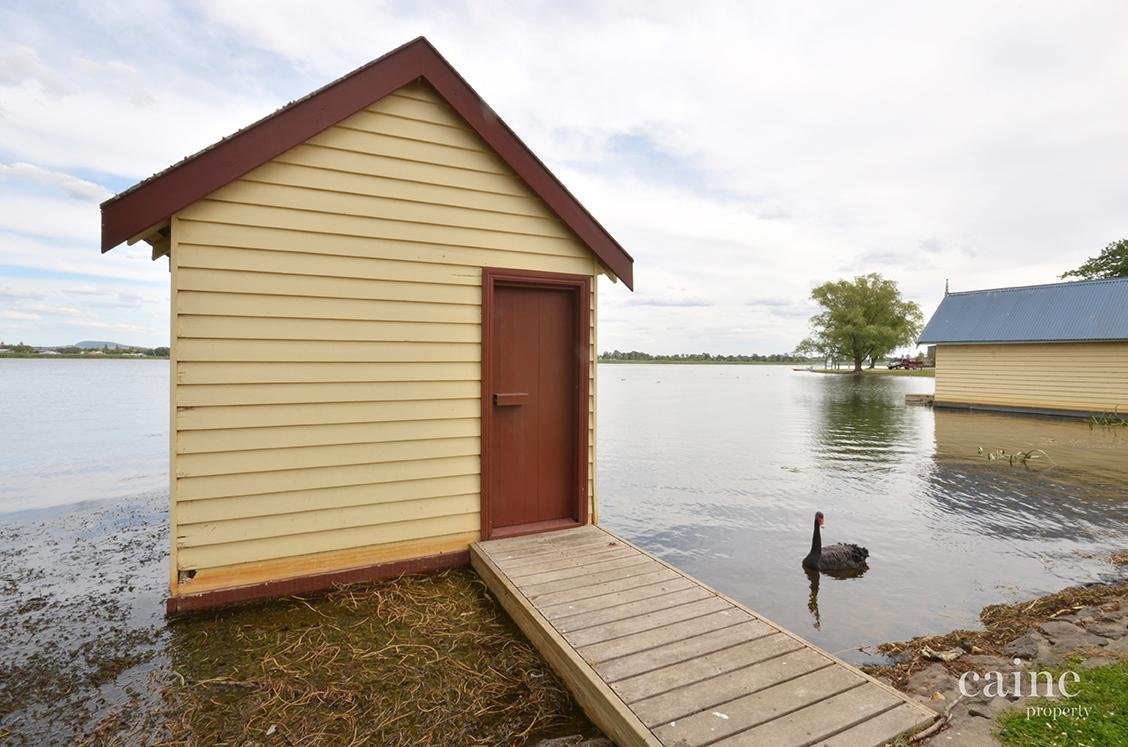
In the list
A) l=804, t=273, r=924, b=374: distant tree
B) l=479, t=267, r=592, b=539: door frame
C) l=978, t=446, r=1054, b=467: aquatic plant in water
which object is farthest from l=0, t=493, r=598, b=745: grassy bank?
l=804, t=273, r=924, b=374: distant tree

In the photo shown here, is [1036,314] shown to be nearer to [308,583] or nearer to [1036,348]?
[1036,348]

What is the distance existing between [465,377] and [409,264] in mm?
1126

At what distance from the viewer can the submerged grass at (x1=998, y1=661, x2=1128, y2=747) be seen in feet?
8.82

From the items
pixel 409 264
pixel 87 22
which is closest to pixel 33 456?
pixel 87 22

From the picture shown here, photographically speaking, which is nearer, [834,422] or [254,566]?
[254,566]

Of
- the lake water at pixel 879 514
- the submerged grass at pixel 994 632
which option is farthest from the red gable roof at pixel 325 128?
the lake water at pixel 879 514

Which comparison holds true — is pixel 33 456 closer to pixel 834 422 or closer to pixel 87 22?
pixel 87 22

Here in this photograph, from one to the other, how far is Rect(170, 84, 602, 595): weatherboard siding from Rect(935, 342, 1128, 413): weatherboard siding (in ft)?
82.9

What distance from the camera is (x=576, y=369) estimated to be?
552 cm

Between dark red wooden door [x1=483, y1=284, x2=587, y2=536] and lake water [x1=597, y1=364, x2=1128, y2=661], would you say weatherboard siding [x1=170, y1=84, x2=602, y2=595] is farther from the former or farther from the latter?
lake water [x1=597, y1=364, x2=1128, y2=661]

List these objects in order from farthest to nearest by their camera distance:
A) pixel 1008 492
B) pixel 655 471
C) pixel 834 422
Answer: pixel 834 422 → pixel 655 471 → pixel 1008 492

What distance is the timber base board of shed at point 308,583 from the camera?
4.05 metres

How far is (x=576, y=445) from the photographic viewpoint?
556 centimetres

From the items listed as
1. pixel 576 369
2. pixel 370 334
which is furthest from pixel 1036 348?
pixel 370 334
